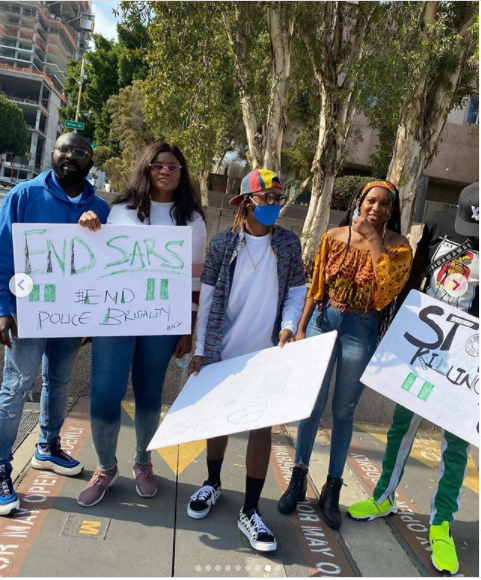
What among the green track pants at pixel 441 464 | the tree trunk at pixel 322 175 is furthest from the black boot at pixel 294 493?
the tree trunk at pixel 322 175

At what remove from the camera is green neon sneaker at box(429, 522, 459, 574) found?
273 cm

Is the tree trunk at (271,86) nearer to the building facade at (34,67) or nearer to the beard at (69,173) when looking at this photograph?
the beard at (69,173)

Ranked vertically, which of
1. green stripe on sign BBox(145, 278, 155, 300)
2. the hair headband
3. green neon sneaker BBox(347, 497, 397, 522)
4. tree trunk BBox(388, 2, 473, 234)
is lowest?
green neon sneaker BBox(347, 497, 397, 522)

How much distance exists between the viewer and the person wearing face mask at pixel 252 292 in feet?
9.08

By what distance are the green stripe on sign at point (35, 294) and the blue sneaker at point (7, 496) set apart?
0.94m

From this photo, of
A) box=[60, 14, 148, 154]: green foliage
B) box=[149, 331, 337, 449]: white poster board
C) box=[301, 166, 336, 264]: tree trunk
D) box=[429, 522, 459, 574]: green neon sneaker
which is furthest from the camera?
box=[60, 14, 148, 154]: green foliage

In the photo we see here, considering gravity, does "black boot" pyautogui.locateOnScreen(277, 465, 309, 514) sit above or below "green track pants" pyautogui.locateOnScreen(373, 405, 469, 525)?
below

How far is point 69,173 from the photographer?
2.89 meters

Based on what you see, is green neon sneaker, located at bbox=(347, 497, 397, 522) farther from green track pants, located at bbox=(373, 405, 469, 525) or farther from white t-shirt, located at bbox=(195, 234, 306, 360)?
white t-shirt, located at bbox=(195, 234, 306, 360)

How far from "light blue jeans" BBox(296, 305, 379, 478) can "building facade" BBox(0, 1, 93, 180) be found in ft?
310

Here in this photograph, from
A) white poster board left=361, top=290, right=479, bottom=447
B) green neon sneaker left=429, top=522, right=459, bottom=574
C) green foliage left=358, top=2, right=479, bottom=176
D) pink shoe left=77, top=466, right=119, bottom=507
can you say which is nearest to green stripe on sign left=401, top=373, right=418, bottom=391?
white poster board left=361, top=290, right=479, bottom=447

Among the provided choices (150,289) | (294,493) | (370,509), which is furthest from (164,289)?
(370,509)

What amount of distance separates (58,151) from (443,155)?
69.0 ft

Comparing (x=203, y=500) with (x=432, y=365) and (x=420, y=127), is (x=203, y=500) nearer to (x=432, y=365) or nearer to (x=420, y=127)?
(x=432, y=365)
